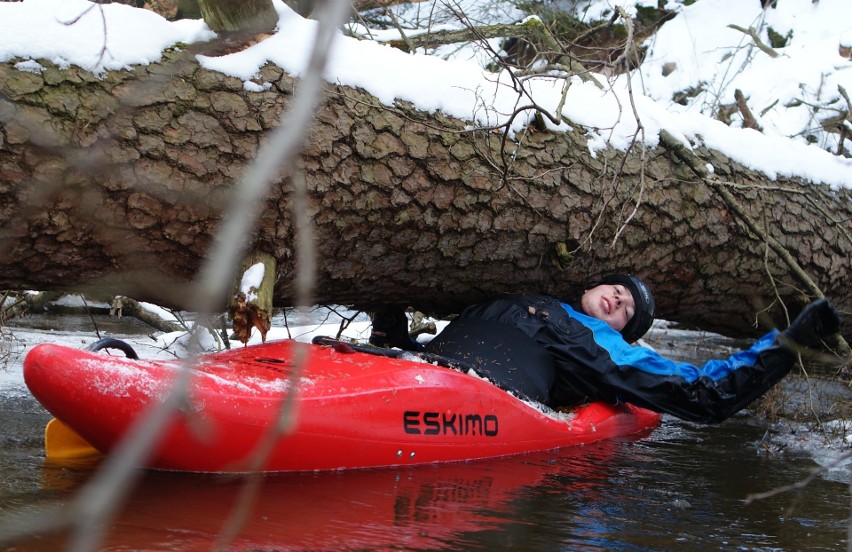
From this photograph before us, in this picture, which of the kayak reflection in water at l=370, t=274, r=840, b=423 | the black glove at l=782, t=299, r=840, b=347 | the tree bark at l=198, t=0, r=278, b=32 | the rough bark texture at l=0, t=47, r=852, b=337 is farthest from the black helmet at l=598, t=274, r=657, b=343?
the tree bark at l=198, t=0, r=278, b=32

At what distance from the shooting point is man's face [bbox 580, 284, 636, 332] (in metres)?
4.08

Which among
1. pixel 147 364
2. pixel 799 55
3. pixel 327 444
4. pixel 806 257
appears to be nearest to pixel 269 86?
pixel 147 364

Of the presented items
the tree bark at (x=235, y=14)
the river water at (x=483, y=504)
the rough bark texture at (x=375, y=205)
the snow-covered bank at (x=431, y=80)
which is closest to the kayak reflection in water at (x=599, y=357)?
the rough bark texture at (x=375, y=205)

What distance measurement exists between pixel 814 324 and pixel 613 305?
963 mm

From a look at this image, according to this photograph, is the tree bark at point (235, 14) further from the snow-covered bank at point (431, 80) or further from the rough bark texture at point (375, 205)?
the rough bark texture at point (375, 205)

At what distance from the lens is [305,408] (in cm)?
290

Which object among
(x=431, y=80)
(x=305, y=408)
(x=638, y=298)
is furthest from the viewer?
(x=638, y=298)

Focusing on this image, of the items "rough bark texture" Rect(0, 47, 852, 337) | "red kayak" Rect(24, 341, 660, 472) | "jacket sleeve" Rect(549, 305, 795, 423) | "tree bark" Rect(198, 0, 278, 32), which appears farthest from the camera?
"jacket sleeve" Rect(549, 305, 795, 423)

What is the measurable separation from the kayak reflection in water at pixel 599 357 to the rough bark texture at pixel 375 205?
151mm

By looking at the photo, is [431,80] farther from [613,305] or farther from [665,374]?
[665,374]

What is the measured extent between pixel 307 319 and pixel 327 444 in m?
2.28

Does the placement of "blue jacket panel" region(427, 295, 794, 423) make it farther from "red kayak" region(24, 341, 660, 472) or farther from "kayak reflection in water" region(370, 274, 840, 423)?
"red kayak" region(24, 341, 660, 472)

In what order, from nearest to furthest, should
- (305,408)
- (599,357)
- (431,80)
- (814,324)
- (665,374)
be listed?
1. (305,408)
2. (814,324)
3. (431,80)
4. (665,374)
5. (599,357)

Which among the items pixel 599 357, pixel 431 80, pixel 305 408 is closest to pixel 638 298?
pixel 599 357
